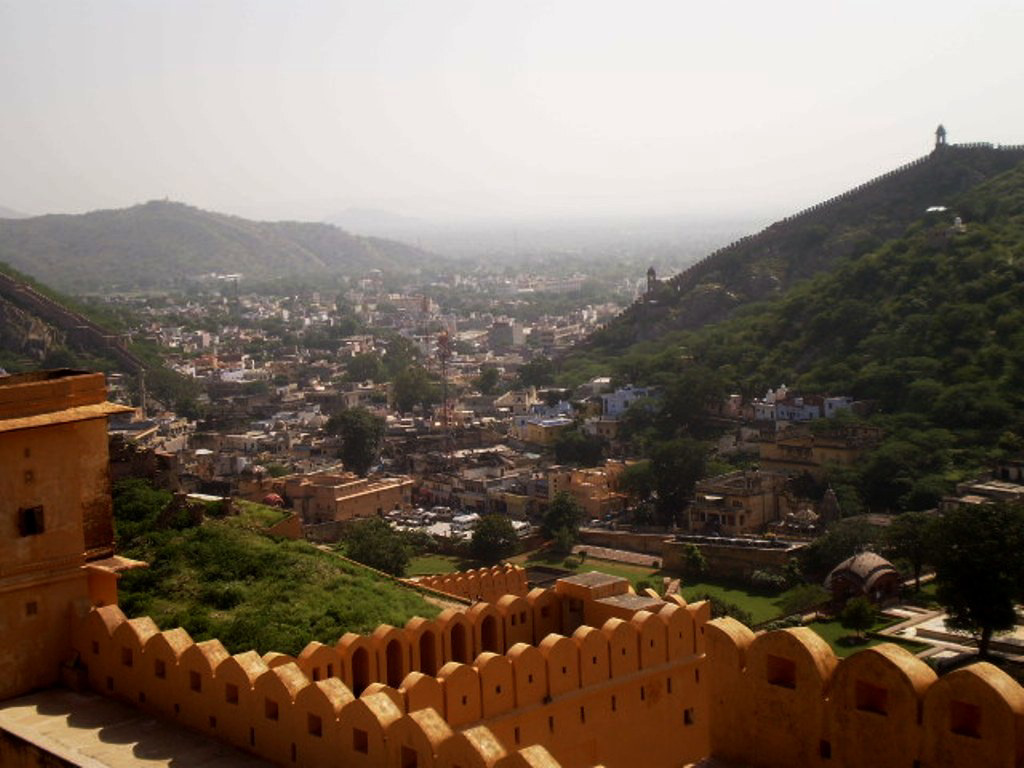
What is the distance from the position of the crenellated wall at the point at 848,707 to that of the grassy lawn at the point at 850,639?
19280 mm


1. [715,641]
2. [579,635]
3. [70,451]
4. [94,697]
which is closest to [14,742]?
[94,697]

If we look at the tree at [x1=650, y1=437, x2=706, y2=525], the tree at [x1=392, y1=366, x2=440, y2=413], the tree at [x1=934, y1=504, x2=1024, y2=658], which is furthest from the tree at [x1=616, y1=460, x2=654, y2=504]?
the tree at [x1=392, y1=366, x2=440, y2=413]

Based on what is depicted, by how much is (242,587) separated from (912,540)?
18.6 meters

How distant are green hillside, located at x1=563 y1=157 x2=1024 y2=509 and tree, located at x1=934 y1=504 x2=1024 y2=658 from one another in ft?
37.7

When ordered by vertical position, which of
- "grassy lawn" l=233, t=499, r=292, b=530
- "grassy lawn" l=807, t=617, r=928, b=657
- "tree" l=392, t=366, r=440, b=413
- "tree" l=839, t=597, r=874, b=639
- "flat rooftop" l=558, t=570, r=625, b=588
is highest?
"flat rooftop" l=558, t=570, r=625, b=588

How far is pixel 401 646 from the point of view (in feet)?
36.0

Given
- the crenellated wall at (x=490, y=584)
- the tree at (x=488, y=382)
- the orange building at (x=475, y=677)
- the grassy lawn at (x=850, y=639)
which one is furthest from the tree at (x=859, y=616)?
the tree at (x=488, y=382)

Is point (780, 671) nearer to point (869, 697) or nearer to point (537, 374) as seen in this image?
point (869, 697)

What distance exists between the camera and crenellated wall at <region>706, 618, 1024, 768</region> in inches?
256

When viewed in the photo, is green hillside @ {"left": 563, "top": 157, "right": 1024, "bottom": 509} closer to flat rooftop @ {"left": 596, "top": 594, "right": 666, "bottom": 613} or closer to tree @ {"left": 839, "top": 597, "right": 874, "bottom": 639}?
tree @ {"left": 839, "top": 597, "right": 874, "bottom": 639}

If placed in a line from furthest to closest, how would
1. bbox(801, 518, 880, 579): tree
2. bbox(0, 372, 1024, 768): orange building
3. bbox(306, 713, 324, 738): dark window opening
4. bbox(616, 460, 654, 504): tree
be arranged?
bbox(616, 460, 654, 504): tree, bbox(801, 518, 880, 579): tree, bbox(306, 713, 324, 738): dark window opening, bbox(0, 372, 1024, 768): orange building

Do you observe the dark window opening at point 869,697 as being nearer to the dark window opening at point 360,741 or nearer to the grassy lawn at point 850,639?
the dark window opening at point 360,741

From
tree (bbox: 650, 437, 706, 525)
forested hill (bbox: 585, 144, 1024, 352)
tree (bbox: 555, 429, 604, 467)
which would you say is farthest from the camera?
forested hill (bbox: 585, 144, 1024, 352)

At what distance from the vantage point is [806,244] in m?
83.6
